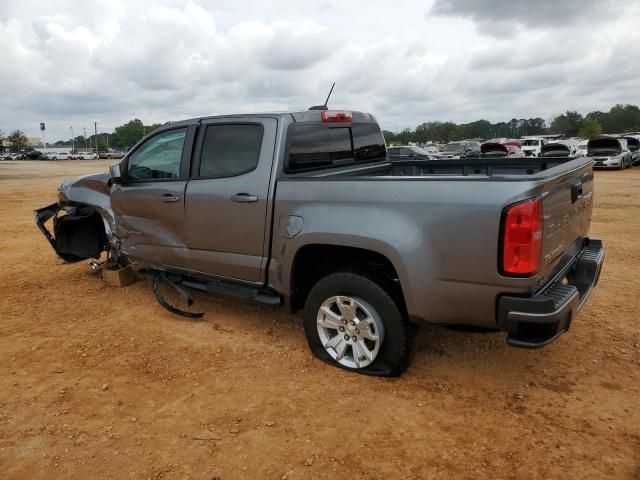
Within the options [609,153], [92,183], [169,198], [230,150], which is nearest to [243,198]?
[230,150]

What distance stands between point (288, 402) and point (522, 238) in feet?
5.69

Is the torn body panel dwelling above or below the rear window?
below

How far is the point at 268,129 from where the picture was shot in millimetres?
3805

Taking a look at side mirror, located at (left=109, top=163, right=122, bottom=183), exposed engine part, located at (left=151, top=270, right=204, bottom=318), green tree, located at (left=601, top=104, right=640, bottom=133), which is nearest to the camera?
exposed engine part, located at (left=151, top=270, right=204, bottom=318)

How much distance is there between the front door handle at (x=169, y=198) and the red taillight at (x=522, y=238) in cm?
277

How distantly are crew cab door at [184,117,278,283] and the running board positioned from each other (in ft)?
0.32

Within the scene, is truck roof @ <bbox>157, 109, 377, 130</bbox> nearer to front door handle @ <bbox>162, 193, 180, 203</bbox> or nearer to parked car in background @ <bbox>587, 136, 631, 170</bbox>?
front door handle @ <bbox>162, 193, 180, 203</bbox>

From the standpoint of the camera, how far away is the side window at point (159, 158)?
442 cm

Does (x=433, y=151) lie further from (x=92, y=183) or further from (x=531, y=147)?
(x=92, y=183)

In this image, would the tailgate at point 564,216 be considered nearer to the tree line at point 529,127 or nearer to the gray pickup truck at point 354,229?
the gray pickup truck at point 354,229

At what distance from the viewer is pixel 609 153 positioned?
2333 cm

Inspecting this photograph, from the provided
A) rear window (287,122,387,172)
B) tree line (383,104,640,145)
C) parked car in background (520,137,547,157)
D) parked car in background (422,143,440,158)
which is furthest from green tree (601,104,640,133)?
rear window (287,122,387,172)

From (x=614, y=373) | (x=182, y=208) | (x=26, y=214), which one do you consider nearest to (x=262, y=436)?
(x=182, y=208)

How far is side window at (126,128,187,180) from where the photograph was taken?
442 centimetres
